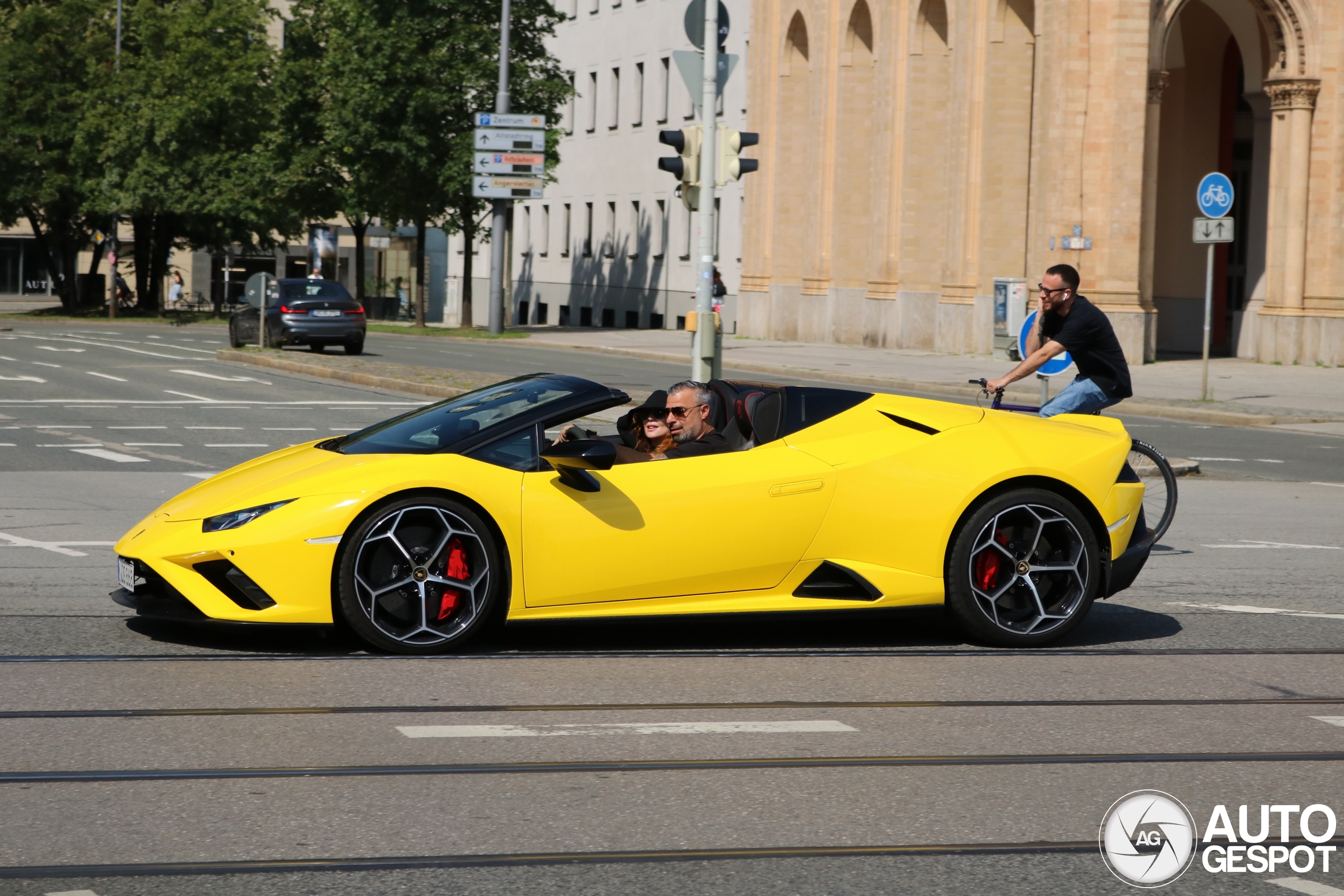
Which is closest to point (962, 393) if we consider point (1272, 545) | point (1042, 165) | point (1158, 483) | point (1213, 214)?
point (1213, 214)

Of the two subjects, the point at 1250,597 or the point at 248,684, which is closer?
the point at 248,684

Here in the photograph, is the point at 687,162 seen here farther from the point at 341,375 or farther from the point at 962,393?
the point at 962,393

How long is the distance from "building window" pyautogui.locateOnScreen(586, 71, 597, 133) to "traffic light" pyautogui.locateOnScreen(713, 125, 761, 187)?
47517 mm

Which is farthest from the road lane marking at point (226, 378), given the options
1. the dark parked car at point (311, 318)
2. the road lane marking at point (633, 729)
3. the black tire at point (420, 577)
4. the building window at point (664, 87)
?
the building window at point (664, 87)

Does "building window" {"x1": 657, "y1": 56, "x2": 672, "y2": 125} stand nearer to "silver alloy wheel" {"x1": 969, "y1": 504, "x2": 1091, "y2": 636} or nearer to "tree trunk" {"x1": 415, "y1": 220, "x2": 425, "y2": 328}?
"tree trunk" {"x1": 415, "y1": 220, "x2": 425, "y2": 328}

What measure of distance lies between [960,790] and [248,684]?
2610mm

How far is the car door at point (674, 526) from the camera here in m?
6.99

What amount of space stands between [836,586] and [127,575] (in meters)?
2.72

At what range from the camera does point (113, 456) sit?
618 inches

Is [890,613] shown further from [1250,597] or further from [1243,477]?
[1243,477]

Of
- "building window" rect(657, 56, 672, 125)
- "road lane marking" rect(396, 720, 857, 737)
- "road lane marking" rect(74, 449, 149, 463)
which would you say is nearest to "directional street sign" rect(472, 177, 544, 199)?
"building window" rect(657, 56, 672, 125)

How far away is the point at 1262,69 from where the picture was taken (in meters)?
38.2

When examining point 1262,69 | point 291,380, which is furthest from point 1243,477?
point 1262,69

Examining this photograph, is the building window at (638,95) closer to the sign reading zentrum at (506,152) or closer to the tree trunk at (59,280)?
the sign reading zentrum at (506,152)
